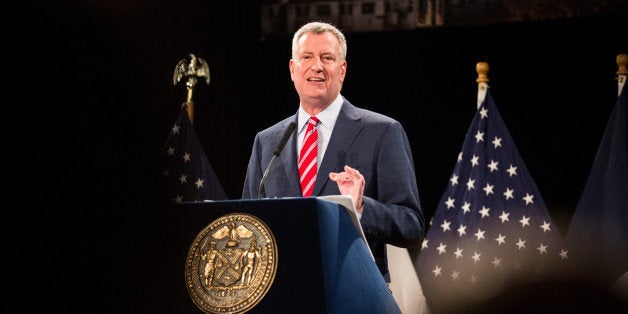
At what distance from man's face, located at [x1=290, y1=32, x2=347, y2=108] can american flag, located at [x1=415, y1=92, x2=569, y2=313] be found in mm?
1978

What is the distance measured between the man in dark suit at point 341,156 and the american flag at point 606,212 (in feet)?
6.97

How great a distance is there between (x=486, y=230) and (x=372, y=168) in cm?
220

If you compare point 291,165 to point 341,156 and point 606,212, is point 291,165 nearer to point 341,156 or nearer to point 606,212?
point 341,156

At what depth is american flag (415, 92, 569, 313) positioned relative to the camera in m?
3.88

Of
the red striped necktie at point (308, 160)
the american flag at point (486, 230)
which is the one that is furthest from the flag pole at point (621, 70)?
the red striped necktie at point (308, 160)

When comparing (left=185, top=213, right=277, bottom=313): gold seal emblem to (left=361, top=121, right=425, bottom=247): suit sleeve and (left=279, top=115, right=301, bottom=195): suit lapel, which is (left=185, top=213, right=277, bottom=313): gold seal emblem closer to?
(left=361, top=121, right=425, bottom=247): suit sleeve

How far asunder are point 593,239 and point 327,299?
288 cm

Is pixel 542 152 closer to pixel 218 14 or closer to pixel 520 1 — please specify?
pixel 520 1

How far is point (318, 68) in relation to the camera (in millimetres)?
2246

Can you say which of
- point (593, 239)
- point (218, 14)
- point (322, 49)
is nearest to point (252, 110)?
point (218, 14)

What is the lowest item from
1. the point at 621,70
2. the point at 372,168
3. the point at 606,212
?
the point at 606,212

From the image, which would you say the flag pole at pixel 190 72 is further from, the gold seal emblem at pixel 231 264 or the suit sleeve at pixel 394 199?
the gold seal emblem at pixel 231 264

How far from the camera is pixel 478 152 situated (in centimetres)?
423

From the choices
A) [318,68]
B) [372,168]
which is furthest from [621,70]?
[372,168]
